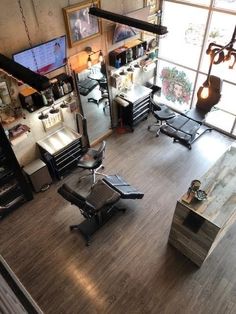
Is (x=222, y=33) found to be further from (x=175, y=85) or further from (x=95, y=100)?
(x=95, y=100)

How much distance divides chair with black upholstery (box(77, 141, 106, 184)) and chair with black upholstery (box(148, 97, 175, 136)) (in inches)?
79.3

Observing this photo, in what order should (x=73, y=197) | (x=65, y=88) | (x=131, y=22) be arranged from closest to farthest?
1. (x=131, y=22)
2. (x=73, y=197)
3. (x=65, y=88)

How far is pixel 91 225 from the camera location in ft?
17.3

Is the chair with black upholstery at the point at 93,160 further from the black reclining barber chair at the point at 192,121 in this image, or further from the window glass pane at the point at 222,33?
the window glass pane at the point at 222,33

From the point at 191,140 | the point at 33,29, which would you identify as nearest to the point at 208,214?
the point at 191,140

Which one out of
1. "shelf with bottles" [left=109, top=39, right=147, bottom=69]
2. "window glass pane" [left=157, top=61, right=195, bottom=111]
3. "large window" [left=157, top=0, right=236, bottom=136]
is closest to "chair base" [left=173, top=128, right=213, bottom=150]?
"large window" [left=157, top=0, right=236, bottom=136]

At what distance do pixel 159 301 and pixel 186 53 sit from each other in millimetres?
5818

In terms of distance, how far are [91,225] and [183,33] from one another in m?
5.23

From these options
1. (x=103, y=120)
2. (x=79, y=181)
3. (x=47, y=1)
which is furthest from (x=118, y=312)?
(x=47, y=1)

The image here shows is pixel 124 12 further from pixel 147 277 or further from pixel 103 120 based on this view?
pixel 147 277

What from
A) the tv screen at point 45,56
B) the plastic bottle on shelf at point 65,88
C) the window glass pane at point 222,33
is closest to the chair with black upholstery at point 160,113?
the window glass pane at point 222,33

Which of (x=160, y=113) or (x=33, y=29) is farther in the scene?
(x=160, y=113)

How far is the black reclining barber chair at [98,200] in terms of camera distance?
4.82 m

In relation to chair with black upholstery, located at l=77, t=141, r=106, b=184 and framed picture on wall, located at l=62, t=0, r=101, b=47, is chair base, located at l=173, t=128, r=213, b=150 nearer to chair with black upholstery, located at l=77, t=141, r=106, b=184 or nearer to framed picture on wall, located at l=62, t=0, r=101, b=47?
chair with black upholstery, located at l=77, t=141, r=106, b=184
